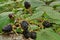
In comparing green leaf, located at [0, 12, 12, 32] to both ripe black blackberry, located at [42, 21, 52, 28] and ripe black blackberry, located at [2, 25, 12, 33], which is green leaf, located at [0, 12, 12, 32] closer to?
ripe black blackberry, located at [2, 25, 12, 33]

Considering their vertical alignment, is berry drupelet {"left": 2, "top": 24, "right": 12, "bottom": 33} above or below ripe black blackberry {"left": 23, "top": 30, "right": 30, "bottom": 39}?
above

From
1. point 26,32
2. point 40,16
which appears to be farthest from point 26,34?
point 40,16

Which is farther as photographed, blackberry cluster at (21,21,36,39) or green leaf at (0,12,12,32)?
green leaf at (0,12,12,32)

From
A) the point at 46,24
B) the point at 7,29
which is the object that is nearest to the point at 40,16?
the point at 46,24

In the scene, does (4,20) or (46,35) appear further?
(4,20)

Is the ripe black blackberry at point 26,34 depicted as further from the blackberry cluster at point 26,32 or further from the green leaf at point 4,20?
the green leaf at point 4,20

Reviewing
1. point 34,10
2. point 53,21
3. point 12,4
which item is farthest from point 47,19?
point 12,4

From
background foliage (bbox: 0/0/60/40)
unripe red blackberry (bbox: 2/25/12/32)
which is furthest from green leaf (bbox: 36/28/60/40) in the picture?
unripe red blackberry (bbox: 2/25/12/32)

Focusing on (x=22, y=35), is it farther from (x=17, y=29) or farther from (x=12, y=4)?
(x=12, y=4)

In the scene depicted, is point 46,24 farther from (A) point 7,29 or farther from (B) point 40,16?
(A) point 7,29

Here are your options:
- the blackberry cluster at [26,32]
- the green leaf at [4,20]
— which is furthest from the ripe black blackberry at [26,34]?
the green leaf at [4,20]

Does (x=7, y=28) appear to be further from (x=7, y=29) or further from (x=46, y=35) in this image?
(x=46, y=35)
